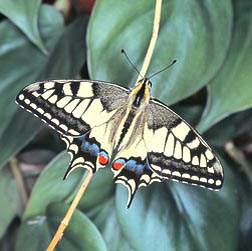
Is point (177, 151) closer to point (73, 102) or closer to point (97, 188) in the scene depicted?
point (73, 102)

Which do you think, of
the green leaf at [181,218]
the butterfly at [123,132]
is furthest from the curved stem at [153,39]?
the green leaf at [181,218]

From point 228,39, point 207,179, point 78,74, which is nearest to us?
point 207,179

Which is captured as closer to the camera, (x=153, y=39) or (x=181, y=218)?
(x=153, y=39)

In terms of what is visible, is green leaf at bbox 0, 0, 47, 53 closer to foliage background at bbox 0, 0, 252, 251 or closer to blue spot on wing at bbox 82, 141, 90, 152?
foliage background at bbox 0, 0, 252, 251

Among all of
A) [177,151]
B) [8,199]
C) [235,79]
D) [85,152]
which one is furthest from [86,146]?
[8,199]

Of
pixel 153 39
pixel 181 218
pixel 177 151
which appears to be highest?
pixel 153 39

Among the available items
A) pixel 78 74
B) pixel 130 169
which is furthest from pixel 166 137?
pixel 78 74

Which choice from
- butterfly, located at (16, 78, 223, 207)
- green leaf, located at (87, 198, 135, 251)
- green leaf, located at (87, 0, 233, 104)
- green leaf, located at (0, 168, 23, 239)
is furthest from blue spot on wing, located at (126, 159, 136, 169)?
green leaf, located at (0, 168, 23, 239)

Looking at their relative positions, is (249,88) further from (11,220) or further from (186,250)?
Result: (11,220)

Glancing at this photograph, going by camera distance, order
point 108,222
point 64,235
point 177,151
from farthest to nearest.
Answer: point 108,222 → point 64,235 → point 177,151
